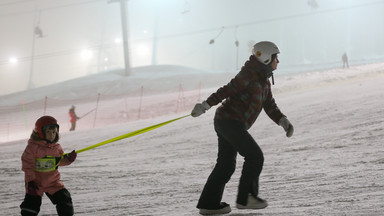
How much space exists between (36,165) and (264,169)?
398 cm

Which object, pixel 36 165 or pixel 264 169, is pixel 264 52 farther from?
pixel 264 169

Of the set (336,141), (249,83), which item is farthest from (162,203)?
(336,141)

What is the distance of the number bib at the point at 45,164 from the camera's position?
366 centimetres

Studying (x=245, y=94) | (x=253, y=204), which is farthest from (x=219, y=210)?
(x=245, y=94)

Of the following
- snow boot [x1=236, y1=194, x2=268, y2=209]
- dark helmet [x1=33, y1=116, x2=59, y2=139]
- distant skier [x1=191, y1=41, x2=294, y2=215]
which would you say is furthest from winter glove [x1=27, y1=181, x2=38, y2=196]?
snow boot [x1=236, y1=194, x2=268, y2=209]

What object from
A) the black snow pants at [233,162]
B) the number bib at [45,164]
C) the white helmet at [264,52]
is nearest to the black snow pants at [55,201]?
the number bib at [45,164]

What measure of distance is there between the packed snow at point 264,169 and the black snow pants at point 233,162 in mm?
251

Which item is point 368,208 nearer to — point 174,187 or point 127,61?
point 174,187

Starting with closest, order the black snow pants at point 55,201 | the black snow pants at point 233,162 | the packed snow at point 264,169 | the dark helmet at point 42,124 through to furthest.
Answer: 1. the dark helmet at point 42,124
2. the black snow pants at point 55,201
3. the black snow pants at point 233,162
4. the packed snow at point 264,169

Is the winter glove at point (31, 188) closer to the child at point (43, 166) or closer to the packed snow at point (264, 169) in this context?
the child at point (43, 166)

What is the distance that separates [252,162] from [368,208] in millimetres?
1115

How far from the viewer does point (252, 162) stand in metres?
3.82

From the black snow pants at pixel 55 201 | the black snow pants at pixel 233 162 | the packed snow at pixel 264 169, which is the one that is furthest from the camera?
the packed snow at pixel 264 169

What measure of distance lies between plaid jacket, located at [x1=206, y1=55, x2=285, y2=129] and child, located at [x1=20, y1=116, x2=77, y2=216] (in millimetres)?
1326
